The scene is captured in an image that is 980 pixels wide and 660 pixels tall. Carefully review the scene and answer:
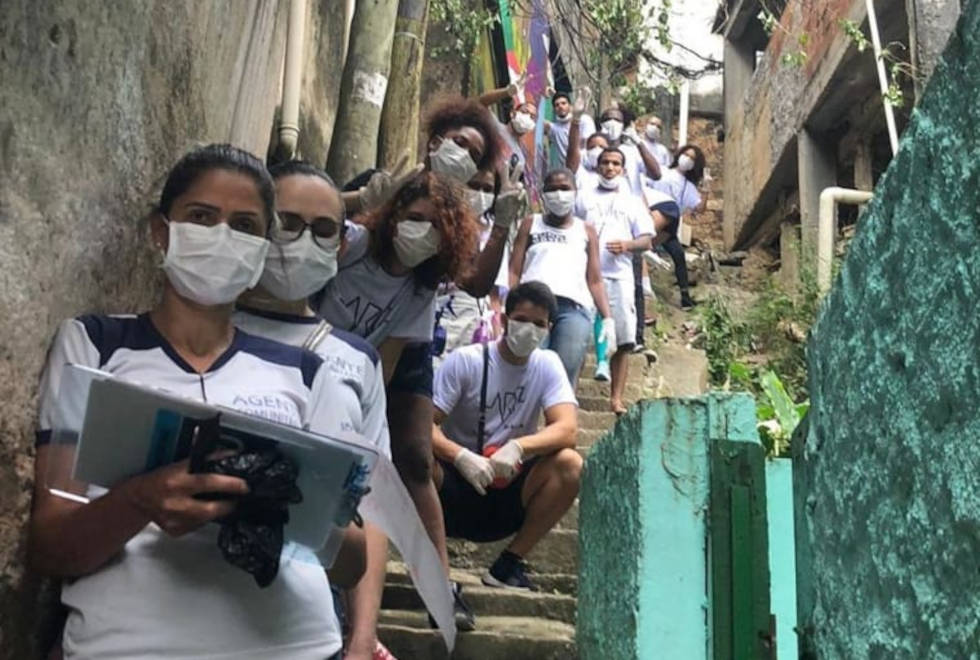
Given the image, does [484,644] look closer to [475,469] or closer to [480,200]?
[475,469]

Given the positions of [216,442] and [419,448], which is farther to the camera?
[419,448]

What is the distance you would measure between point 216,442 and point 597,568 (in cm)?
179

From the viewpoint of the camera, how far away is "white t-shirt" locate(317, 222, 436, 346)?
3.00 meters

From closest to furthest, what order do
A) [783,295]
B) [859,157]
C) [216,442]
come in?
[216,442] → [783,295] → [859,157]

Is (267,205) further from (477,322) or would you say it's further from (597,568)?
(477,322)

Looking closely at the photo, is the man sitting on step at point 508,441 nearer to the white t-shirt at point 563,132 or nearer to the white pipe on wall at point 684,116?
the white t-shirt at point 563,132

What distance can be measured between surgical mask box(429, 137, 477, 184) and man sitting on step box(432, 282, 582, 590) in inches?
41.2

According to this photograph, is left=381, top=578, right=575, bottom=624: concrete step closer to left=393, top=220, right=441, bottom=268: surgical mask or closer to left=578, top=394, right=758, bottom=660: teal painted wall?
left=578, top=394, right=758, bottom=660: teal painted wall

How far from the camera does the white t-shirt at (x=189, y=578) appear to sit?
1635mm

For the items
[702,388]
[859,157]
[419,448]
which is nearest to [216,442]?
[419,448]

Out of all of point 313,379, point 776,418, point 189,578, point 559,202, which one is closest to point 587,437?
point 776,418

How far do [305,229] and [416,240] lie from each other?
572 mm

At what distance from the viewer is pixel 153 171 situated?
7.92 ft

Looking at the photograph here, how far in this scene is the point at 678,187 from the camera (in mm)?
10523
